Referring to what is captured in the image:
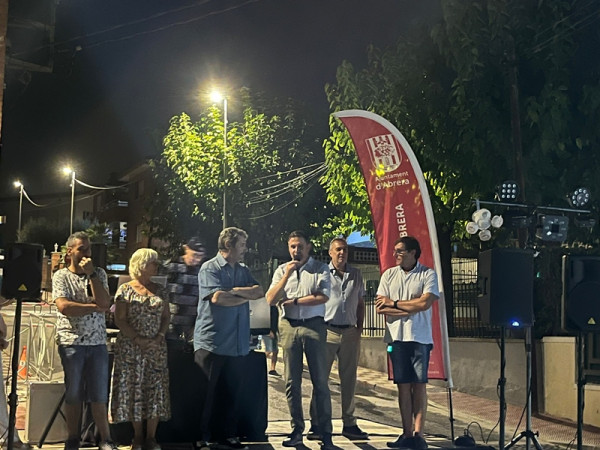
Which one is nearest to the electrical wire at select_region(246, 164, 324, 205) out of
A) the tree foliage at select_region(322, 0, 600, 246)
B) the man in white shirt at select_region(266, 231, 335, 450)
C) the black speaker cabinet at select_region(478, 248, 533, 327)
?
the tree foliage at select_region(322, 0, 600, 246)

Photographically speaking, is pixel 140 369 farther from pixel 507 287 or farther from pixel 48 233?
pixel 48 233

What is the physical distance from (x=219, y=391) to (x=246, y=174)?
12.4 metres

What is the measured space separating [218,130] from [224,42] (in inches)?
90.8

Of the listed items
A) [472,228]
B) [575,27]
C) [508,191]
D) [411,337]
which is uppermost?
[575,27]

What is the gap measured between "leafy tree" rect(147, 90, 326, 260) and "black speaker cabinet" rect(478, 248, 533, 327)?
1010 cm

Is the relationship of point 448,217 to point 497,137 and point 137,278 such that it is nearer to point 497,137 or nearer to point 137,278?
point 497,137

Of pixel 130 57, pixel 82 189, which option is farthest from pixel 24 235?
pixel 130 57

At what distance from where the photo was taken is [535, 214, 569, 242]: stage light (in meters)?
8.01

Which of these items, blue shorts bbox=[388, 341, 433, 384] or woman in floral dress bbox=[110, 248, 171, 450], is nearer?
woman in floral dress bbox=[110, 248, 171, 450]

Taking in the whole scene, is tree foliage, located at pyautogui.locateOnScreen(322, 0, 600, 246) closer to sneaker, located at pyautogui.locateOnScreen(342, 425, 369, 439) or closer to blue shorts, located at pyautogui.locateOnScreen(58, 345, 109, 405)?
sneaker, located at pyautogui.locateOnScreen(342, 425, 369, 439)

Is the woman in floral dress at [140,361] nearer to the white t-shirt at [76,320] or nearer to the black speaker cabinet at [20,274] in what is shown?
the white t-shirt at [76,320]

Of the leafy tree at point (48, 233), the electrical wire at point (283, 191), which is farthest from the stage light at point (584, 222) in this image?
the leafy tree at point (48, 233)

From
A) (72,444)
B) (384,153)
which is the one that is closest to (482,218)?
(384,153)

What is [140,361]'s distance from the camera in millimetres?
5430
